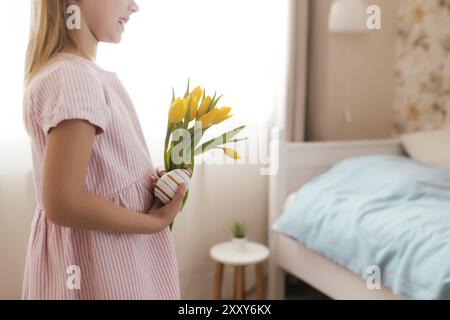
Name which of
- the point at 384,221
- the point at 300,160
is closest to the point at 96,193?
the point at 384,221

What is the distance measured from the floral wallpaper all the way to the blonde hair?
2228mm

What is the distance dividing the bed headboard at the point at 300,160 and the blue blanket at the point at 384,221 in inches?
5.6

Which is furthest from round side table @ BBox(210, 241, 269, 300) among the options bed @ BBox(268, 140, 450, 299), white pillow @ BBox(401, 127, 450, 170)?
white pillow @ BBox(401, 127, 450, 170)

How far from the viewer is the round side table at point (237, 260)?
2.14 meters

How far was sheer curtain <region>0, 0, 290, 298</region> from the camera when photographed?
6.41ft

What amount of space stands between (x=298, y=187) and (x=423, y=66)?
968 millimetres

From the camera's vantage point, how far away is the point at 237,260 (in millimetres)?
2119

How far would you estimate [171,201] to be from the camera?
841 mm

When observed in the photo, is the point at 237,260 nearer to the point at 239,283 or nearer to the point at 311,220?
the point at 239,283

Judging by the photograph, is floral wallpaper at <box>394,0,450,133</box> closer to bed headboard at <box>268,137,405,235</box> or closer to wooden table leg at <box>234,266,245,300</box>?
bed headboard at <box>268,137,405,235</box>

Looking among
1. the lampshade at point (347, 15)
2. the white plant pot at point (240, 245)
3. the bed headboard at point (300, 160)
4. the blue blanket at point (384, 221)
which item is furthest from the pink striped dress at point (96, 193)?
the lampshade at point (347, 15)
